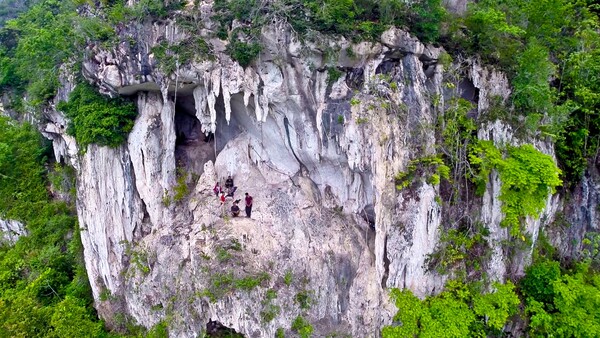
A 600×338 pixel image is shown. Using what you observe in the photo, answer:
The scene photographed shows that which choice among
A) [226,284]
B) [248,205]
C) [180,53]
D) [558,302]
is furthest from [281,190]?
[558,302]

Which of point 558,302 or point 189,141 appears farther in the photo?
point 189,141

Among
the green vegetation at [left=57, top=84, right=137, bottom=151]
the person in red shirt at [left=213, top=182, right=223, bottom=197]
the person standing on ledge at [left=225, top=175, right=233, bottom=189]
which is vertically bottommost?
the person in red shirt at [left=213, top=182, right=223, bottom=197]

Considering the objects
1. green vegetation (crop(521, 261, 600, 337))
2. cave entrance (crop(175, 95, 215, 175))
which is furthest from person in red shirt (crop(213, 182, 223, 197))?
green vegetation (crop(521, 261, 600, 337))

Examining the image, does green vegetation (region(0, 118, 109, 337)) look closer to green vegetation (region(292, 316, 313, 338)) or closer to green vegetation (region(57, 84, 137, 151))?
green vegetation (region(57, 84, 137, 151))

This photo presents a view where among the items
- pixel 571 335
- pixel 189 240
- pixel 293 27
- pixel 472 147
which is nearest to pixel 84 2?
pixel 293 27

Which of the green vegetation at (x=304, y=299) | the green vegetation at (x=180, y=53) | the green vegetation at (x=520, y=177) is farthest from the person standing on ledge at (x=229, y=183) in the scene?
the green vegetation at (x=520, y=177)

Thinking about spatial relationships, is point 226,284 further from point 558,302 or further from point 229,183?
point 558,302
